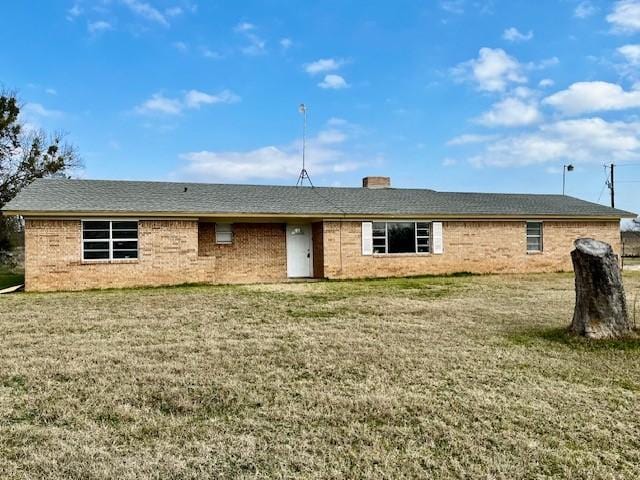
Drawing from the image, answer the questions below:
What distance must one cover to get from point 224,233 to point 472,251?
9.50 metres

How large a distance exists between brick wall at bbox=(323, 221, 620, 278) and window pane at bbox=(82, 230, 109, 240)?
7216 mm

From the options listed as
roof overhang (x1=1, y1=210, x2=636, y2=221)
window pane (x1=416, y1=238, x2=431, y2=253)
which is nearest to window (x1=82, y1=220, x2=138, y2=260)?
roof overhang (x1=1, y1=210, x2=636, y2=221)

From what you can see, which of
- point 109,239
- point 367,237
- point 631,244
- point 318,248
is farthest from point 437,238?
point 631,244

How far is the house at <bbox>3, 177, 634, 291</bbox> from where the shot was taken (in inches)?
574

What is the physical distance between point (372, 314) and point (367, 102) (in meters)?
13.9

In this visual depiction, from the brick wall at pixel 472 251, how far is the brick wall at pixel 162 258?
7.55ft

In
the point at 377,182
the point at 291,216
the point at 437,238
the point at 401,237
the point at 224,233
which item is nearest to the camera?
the point at 291,216

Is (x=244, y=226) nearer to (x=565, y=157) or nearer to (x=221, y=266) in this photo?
(x=221, y=266)

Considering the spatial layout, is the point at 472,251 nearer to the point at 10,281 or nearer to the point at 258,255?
the point at 258,255

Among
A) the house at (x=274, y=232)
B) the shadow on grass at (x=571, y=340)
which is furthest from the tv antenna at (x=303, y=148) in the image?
the shadow on grass at (x=571, y=340)

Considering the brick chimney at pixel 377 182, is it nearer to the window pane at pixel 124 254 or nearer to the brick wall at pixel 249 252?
the brick wall at pixel 249 252

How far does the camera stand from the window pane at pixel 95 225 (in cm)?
1475

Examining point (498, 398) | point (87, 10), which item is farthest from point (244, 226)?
point (498, 398)

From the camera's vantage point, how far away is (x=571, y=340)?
6.96 m
